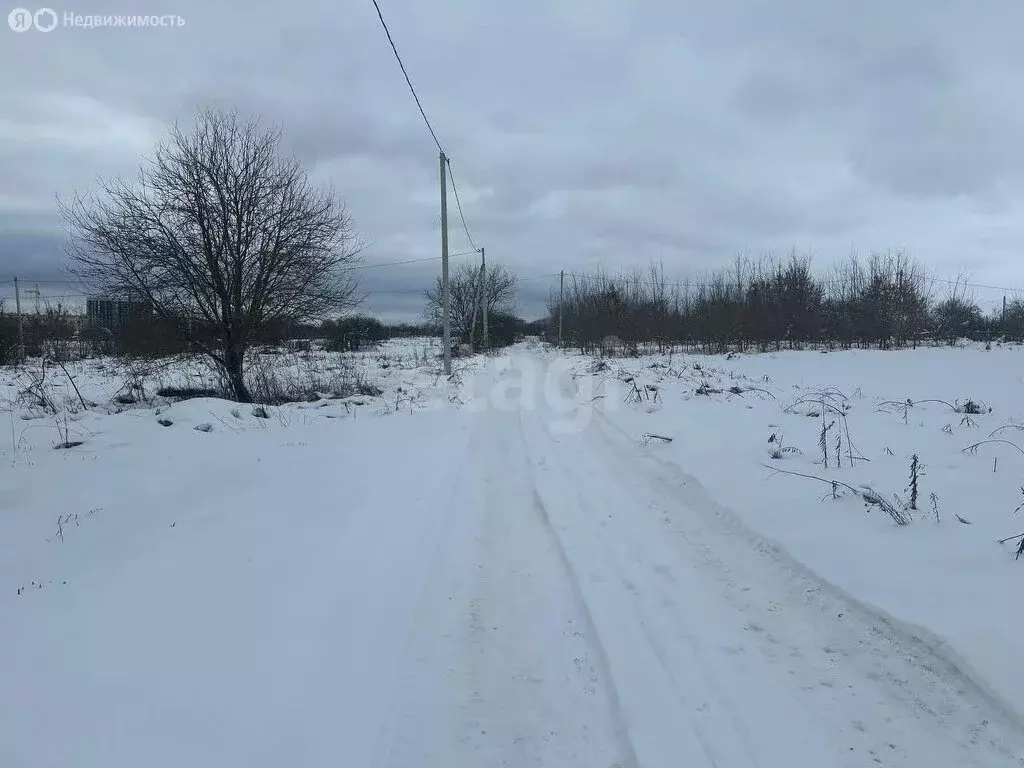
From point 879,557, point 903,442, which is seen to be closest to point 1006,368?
point 903,442

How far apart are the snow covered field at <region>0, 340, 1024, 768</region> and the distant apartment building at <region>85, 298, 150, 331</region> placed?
574 centimetres

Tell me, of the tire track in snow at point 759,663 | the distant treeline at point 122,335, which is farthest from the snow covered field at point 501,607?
the distant treeline at point 122,335

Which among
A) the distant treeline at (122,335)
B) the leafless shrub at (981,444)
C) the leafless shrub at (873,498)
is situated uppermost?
the distant treeline at (122,335)

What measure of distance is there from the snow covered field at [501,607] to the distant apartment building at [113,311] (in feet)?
18.8

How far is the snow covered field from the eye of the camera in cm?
239

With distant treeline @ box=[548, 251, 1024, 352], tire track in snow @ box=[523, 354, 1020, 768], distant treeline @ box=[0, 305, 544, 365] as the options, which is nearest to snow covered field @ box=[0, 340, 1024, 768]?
tire track in snow @ box=[523, 354, 1020, 768]

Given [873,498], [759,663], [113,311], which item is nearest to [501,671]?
[759,663]

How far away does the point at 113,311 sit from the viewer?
41.8ft

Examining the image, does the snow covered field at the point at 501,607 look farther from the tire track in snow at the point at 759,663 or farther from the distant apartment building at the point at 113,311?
the distant apartment building at the point at 113,311

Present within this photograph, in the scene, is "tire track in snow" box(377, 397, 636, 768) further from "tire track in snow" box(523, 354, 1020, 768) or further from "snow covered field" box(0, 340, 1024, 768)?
"tire track in snow" box(523, 354, 1020, 768)

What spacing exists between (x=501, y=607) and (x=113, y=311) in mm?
13371

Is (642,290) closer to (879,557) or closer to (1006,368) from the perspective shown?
(1006,368)

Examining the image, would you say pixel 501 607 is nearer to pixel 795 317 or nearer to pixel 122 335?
pixel 122 335

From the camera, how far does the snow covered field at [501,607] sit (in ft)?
7.84
